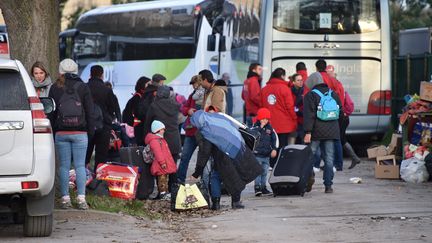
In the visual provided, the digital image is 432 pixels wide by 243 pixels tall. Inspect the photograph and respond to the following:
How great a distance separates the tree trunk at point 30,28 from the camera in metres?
13.6

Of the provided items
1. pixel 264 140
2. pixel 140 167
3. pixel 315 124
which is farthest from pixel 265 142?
pixel 140 167

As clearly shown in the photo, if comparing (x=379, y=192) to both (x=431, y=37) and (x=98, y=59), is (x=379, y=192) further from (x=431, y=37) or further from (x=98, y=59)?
(x=98, y=59)

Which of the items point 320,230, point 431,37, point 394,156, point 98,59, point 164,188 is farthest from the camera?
point 98,59

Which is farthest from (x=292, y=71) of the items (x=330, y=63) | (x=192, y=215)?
(x=192, y=215)

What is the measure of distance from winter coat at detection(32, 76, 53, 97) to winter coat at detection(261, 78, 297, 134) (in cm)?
592

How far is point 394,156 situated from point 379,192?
8.18 feet

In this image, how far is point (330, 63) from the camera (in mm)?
22734

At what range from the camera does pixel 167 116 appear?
15.8 m

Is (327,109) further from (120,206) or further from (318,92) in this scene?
(120,206)

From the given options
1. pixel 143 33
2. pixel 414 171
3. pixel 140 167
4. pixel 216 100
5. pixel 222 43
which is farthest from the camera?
pixel 143 33

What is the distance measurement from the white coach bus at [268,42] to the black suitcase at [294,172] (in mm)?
7027

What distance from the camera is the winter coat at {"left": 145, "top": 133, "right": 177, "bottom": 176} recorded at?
593 inches

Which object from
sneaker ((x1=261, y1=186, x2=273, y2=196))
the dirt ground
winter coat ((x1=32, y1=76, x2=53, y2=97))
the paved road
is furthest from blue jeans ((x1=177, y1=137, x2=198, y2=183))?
winter coat ((x1=32, y1=76, x2=53, y2=97))

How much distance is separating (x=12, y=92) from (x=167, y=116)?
4.90 m
